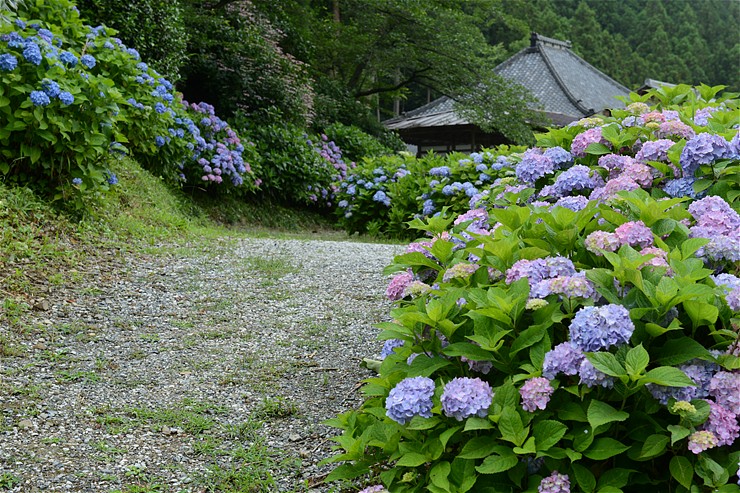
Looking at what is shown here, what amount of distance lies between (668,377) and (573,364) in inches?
6.7

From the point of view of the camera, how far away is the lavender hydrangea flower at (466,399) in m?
1.37

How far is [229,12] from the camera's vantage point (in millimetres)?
10680

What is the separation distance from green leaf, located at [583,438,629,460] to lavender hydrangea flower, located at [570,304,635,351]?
0.18 meters

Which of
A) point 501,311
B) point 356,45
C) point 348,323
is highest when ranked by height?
point 356,45

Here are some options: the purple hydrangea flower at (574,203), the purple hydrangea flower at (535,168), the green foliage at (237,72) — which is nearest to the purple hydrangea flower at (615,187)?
the purple hydrangea flower at (574,203)

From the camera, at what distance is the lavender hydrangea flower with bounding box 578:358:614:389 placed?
1305 mm

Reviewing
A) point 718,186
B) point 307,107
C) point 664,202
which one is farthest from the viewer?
point 307,107

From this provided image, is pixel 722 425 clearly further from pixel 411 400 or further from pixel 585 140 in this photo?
pixel 585 140

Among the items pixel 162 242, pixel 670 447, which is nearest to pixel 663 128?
pixel 670 447

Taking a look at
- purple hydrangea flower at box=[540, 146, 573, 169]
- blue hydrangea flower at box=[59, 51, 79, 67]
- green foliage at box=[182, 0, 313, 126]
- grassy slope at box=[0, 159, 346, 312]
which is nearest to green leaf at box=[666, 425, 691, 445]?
purple hydrangea flower at box=[540, 146, 573, 169]

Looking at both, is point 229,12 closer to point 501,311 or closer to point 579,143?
point 579,143

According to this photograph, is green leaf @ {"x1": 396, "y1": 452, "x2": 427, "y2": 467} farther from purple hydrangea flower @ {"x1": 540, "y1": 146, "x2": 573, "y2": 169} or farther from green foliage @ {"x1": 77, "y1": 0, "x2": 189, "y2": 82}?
green foliage @ {"x1": 77, "y1": 0, "x2": 189, "y2": 82}

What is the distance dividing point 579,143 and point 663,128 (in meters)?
0.26

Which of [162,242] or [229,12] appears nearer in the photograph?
[162,242]
